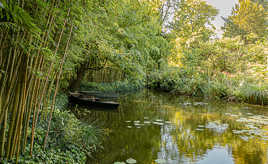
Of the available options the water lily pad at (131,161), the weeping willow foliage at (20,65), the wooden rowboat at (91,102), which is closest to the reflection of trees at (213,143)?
the water lily pad at (131,161)

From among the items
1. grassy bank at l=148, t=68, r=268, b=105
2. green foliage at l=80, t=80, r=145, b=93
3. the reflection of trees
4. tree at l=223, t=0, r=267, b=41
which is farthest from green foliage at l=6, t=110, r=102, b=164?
tree at l=223, t=0, r=267, b=41

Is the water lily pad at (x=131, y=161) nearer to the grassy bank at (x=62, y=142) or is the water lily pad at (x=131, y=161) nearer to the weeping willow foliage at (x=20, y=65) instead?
the grassy bank at (x=62, y=142)

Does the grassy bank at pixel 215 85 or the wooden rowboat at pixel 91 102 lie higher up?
the grassy bank at pixel 215 85

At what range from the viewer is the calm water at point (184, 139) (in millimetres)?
3047

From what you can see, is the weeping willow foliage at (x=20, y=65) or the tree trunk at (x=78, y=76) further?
the tree trunk at (x=78, y=76)

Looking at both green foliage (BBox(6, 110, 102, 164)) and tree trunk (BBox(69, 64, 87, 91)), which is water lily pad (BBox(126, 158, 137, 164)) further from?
tree trunk (BBox(69, 64, 87, 91))

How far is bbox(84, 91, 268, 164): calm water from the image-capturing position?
120 inches

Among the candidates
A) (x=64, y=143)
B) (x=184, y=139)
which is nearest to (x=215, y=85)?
(x=184, y=139)

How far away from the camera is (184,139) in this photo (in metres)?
3.96

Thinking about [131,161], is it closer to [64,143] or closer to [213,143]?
[64,143]

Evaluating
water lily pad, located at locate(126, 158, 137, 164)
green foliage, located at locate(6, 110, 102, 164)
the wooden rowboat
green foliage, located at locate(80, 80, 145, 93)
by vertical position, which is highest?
green foliage, located at locate(80, 80, 145, 93)

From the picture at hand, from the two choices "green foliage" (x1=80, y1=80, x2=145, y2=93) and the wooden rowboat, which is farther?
"green foliage" (x1=80, y1=80, x2=145, y2=93)

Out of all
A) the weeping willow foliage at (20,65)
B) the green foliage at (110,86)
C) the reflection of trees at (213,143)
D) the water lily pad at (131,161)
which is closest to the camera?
the weeping willow foliage at (20,65)

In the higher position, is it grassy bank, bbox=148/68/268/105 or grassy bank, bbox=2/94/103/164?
grassy bank, bbox=148/68/268/105
